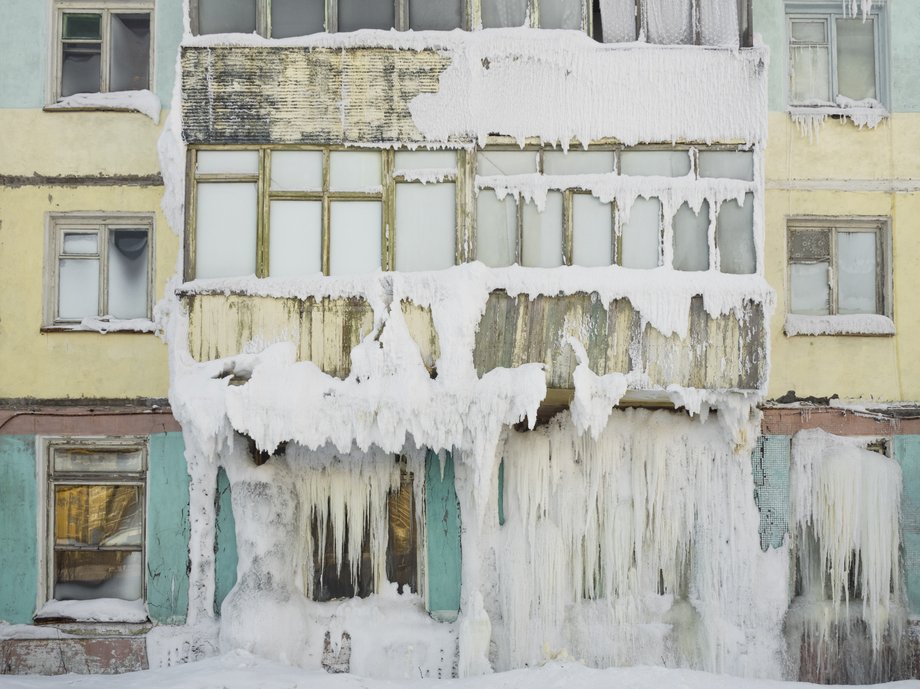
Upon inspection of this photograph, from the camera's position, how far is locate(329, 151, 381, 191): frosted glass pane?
11195 mm

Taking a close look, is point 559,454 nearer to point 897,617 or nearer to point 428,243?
point 428,243

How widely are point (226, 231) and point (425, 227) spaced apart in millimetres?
2165

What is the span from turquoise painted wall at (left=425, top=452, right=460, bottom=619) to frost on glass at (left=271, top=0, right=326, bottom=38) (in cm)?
508

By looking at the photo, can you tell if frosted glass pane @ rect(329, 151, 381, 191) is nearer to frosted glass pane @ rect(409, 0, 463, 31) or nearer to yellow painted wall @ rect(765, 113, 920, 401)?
frosted glass pane @ rect(409, 0, 463, 31)

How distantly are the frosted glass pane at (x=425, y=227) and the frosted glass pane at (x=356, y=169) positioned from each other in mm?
320

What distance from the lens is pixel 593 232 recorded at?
1127 cm

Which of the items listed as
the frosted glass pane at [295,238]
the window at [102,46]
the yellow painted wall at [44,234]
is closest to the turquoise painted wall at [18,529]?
the yellow painted wall at [44,234]

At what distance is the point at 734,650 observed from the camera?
11664 millimetres

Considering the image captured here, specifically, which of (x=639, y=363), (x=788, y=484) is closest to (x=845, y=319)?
(x=788, y=484)

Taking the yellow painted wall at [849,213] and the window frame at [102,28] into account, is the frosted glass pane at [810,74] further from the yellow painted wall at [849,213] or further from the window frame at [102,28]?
the window frame at [102,28]

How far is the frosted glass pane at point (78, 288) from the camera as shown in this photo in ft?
41.2

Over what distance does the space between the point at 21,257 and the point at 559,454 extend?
6.91 metres

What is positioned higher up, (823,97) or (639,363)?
(823,97)

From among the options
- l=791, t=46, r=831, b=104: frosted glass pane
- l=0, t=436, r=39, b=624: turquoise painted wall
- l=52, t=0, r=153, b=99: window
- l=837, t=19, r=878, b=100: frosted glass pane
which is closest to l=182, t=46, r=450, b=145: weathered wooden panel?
l=52, t=0, r=153, b=99: window
